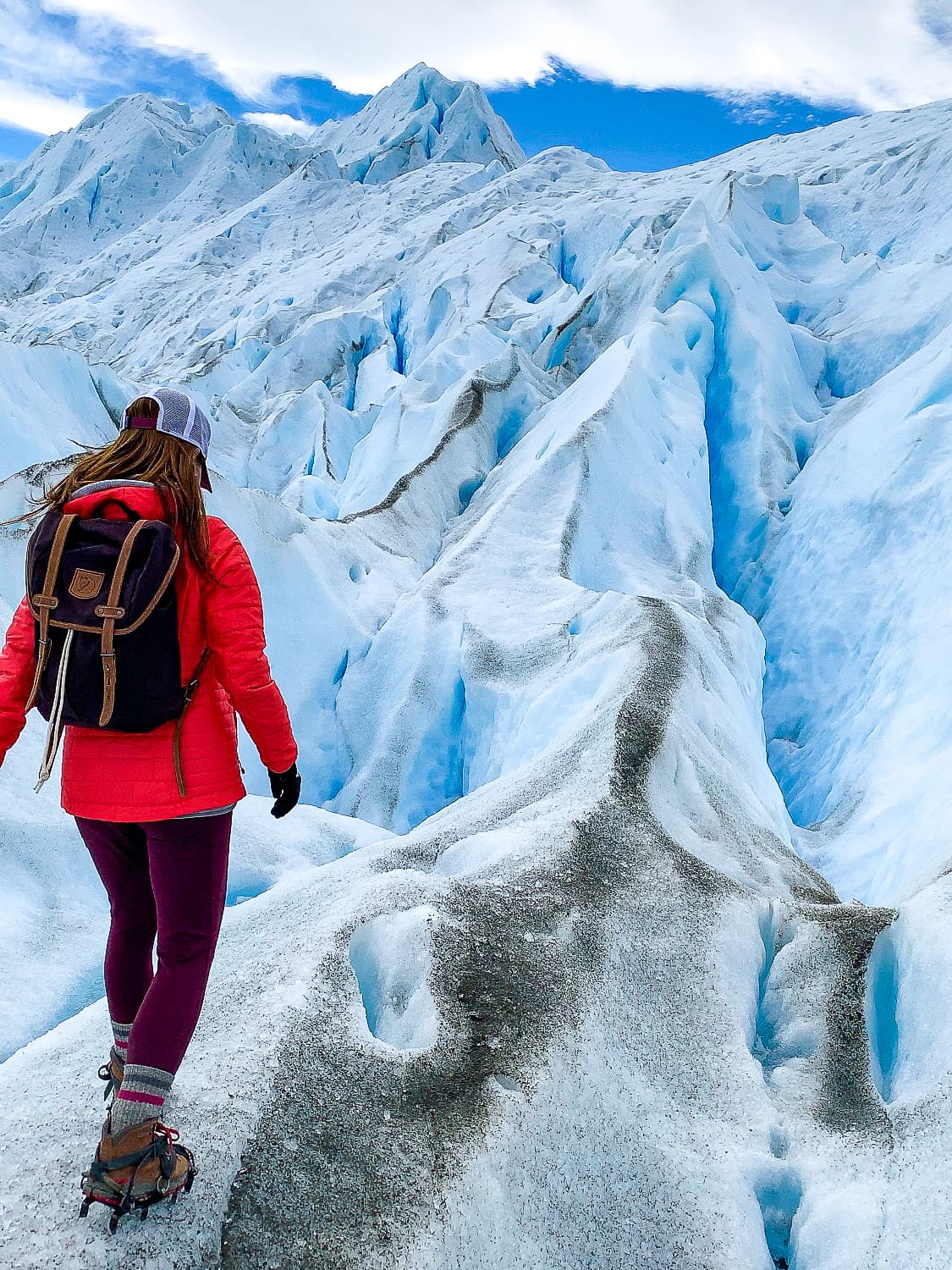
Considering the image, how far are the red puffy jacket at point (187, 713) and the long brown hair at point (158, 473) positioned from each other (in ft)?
0.10

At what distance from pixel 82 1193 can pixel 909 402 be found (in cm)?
1210

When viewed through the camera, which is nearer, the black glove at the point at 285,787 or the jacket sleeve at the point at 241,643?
the jacket sleeve at the point at 241,643

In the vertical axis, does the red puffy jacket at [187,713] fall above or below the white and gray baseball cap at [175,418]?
below

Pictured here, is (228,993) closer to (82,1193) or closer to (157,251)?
(82,1193)

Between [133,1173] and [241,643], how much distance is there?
1224 millimetres

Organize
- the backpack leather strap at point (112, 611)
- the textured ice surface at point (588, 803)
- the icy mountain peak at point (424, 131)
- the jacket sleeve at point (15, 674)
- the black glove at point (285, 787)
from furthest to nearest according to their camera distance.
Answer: the icy mountain peak at point (424, 131), the textured ice surface at point (588, 803), the black glove at point (285, 787), the jacket sleeve at point (15, 674), the backpack leather strap at point (112, 611)

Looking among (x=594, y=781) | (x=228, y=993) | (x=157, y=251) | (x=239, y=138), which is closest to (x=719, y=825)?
(x=594, y=781)

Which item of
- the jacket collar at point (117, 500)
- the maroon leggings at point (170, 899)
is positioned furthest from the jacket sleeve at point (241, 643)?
the maroon leggings at point (170, 899)

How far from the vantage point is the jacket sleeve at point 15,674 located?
184 centimetres

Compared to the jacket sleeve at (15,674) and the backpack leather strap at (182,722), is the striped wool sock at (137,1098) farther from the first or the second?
the jacket sleeve at (15,674)

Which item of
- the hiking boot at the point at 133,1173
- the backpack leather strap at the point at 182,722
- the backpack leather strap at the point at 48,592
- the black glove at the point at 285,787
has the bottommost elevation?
the hiking boot at the point at 133,1173

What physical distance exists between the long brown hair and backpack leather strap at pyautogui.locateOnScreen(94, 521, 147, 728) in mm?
111

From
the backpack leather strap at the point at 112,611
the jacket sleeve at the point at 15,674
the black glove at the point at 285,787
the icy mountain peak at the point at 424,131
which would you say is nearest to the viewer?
the backpack leather strap at the point at 112,611

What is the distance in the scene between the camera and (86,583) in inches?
68.9
